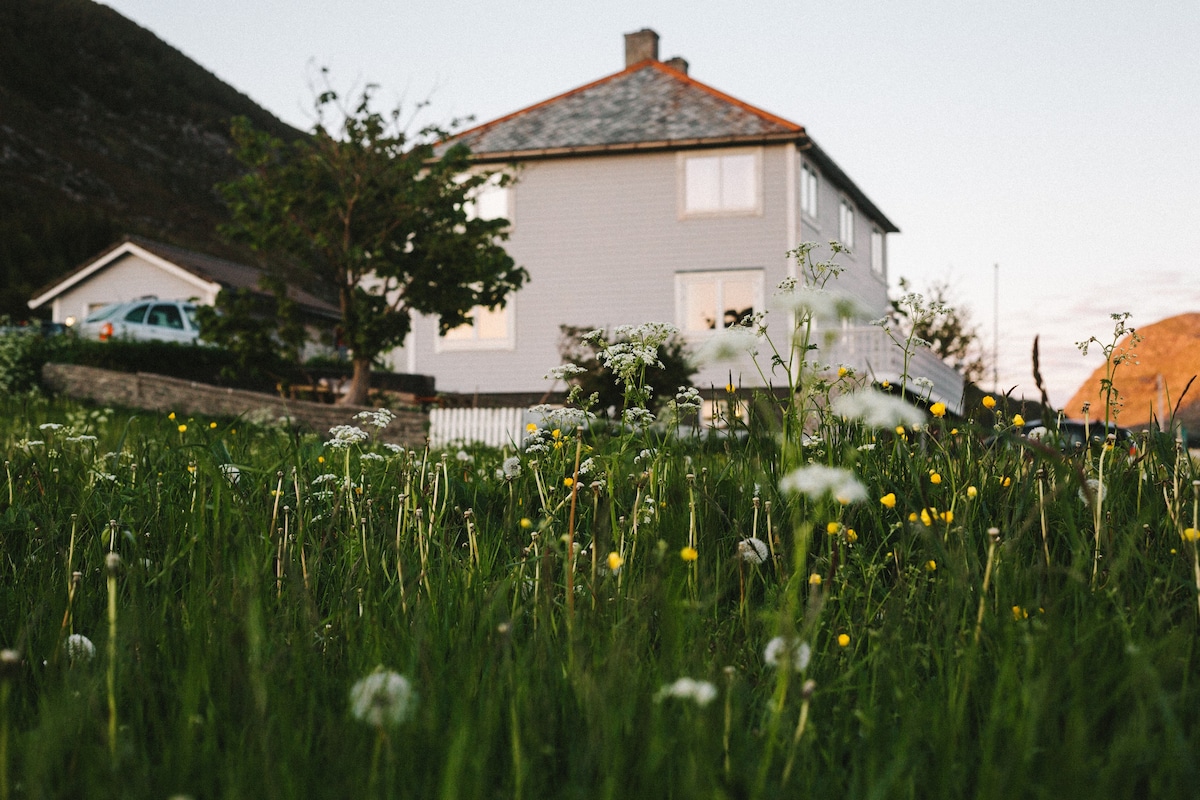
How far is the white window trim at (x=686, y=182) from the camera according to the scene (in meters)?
23.1

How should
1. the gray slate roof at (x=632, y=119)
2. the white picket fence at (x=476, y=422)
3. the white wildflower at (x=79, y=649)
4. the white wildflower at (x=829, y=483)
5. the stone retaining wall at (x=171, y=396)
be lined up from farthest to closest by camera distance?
the gray slate roof at (x=632, y=119) → the stone retaining wall at (x=171, y=396) → the white picket fence at (x=476, y=422) → the white wildflower at (x=79, y=649) → the white wildflower at (x=829, y=483)

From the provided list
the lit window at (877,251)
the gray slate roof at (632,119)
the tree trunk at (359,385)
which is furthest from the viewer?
the lit window at (877,251)

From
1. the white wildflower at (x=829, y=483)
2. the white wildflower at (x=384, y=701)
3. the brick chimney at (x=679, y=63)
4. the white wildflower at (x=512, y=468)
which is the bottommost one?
the white wildflower at (x=384, y=701)

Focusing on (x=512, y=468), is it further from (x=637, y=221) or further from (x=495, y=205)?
(x=495, y=205)

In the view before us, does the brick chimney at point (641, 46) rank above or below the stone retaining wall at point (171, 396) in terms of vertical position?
above

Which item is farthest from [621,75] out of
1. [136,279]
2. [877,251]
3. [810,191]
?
[136,279]

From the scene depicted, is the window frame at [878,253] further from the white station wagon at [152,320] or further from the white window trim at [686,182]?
the white station wagon at [152,320]

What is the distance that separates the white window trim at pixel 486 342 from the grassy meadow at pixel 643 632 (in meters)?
20.5

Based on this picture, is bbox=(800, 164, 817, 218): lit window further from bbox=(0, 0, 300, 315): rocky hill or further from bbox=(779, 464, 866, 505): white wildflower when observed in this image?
bbox=(0, 0, 300, 315): rocky hill

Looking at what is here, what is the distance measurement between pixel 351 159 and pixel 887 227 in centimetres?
2195

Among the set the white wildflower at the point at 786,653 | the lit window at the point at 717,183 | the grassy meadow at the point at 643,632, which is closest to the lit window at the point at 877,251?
the lit window at the point at 717,183

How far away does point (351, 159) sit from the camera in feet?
52.9

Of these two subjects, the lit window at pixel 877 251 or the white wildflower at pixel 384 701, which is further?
the lit window at pixel 877 251

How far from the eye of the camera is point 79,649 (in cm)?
214
